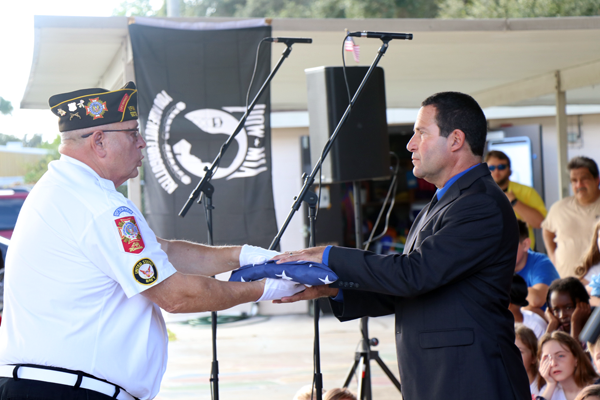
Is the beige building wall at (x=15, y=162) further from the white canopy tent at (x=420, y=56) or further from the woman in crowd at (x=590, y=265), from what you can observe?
the woman in crowd at (x=590, y=265)

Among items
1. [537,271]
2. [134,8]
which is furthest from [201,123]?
[134,8]

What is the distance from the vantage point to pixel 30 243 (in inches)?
70.2

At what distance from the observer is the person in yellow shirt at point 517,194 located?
5359 millimetres

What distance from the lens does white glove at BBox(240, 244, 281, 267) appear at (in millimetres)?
2334

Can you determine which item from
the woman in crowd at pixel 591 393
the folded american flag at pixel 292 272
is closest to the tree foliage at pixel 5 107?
the folded american flag at pixel 292 272

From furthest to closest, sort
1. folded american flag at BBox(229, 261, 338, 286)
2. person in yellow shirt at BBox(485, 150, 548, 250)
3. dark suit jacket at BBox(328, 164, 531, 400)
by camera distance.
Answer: person in yellow shirt at BBox(485, 150, 548, 250), folded american flag at BBox(229, 261, 338, 286), dark suit jacket at BBox(328, 164, 531, 400)

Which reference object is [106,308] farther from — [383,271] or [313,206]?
[313,206]

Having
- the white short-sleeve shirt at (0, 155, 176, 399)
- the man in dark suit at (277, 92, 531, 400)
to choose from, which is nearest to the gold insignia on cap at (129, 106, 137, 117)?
the white short-sleeve shirt at (0, 155, 176, 399)

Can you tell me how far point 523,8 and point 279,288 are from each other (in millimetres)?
17950

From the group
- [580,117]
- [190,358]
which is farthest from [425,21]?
[580,117]

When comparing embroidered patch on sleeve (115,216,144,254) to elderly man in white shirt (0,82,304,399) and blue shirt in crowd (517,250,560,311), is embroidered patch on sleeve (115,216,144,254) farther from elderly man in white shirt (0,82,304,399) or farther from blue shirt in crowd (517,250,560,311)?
blue shirt in crowd (517,250,560,311)

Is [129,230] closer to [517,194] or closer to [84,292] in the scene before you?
[84,292]

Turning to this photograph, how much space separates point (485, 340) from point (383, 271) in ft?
1.22

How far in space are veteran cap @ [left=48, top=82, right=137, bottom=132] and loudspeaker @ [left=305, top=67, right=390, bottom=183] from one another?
206cm
